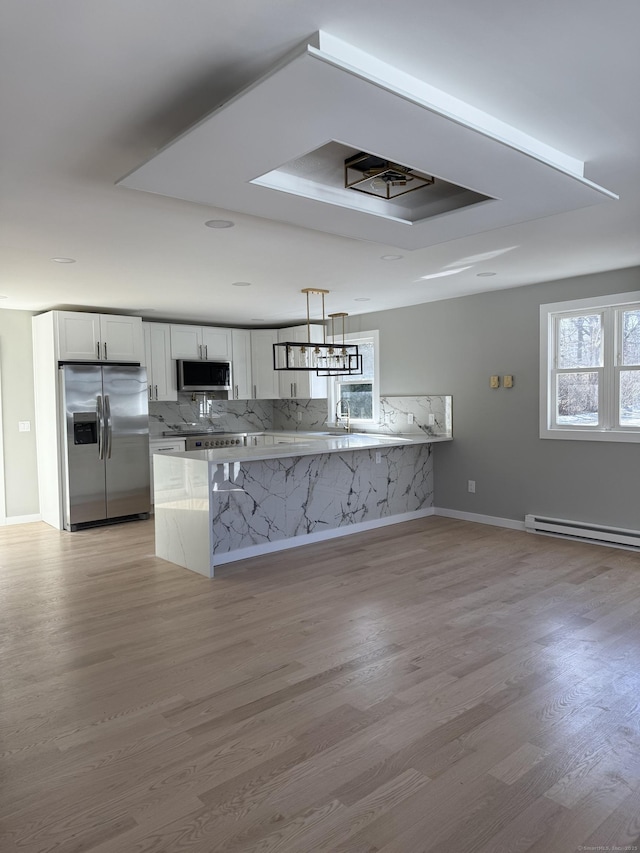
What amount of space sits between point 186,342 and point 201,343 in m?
0.23

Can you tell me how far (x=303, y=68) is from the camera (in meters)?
1.67

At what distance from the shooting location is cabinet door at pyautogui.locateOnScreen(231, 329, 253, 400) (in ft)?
26.5

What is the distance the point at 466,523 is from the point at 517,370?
1.67 metres

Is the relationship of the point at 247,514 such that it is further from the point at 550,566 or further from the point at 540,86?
the point at 540,86

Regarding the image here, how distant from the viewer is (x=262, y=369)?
824 centimetres

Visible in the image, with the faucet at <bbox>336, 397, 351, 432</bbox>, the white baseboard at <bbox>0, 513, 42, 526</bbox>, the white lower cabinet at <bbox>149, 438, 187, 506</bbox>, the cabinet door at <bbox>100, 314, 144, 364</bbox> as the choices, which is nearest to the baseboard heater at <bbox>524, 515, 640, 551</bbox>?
the faucet at <bbox>336, 397, 351, 432</bbox>

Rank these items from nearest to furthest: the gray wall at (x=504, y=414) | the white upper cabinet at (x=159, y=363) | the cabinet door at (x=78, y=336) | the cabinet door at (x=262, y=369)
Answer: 1. the gray wall at (x=504, y=414)
2. the cabinet door at (x=78, y=336)
3. the white upper cabinet at (x=159, y=363)
4. the cabinet door at (x=262, y=369)

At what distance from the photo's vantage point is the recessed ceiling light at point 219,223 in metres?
3.38

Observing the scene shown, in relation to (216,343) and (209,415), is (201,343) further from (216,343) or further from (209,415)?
(209,415)

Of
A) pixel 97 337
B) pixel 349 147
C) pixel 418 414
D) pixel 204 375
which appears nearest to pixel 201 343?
pixel 204 375

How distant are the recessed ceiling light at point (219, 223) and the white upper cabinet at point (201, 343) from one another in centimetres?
410

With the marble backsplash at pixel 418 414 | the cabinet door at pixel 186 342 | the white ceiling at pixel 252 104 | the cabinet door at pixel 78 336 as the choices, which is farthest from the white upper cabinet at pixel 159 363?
the white ceiling at pixel 252 104

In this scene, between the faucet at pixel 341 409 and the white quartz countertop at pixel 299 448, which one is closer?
the white quartz countertop at pixel 299 448

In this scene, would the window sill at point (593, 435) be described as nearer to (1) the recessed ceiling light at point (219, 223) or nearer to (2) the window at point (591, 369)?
(2) the window at point (591, 369)
